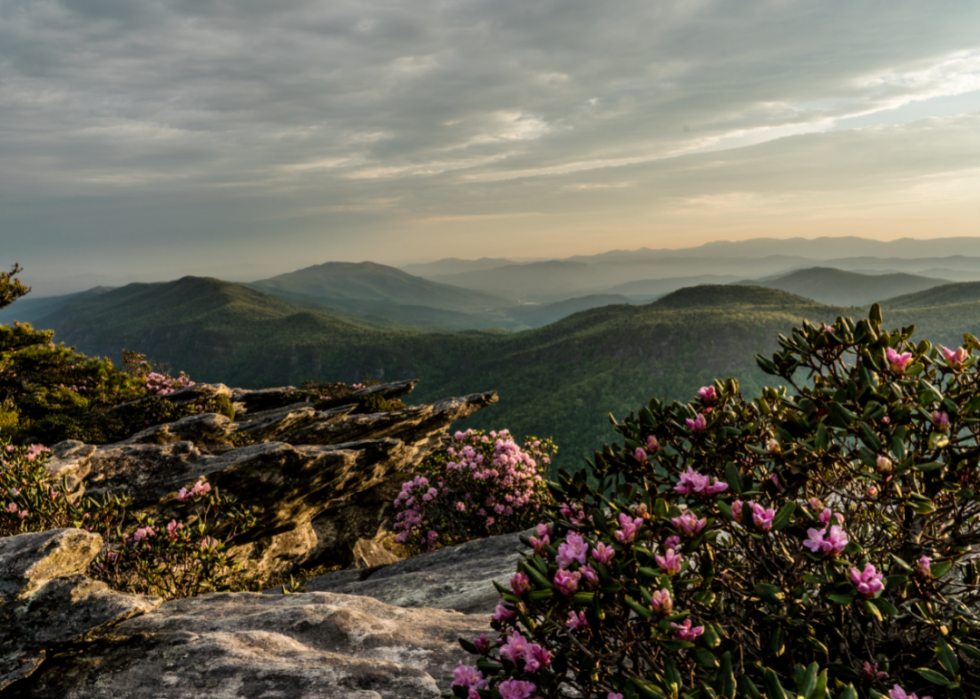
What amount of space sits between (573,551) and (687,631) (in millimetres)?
798

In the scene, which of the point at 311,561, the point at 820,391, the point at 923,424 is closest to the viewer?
the point at 923,424

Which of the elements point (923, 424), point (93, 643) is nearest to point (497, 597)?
point (93, 643)

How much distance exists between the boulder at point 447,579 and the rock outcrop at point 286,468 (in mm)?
2742

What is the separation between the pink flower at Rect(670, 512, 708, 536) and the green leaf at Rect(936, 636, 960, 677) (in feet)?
4.89

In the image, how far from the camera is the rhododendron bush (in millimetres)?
2988

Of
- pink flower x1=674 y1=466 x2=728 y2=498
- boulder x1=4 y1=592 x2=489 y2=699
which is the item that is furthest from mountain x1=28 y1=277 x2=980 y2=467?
pink flower x1=674 y1=466 x2=728 y2=498

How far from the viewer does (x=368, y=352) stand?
167125mm

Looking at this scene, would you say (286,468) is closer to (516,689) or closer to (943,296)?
(516,689)

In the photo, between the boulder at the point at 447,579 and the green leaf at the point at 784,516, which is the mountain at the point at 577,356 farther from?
the green leaf at the point at 784,516

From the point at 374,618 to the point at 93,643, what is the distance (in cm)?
289

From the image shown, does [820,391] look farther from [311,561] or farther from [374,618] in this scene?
[311,561]

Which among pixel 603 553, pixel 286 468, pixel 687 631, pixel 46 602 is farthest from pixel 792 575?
pixel 286 468

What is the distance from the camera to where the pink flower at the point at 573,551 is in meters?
3.20

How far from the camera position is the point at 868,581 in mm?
2885
